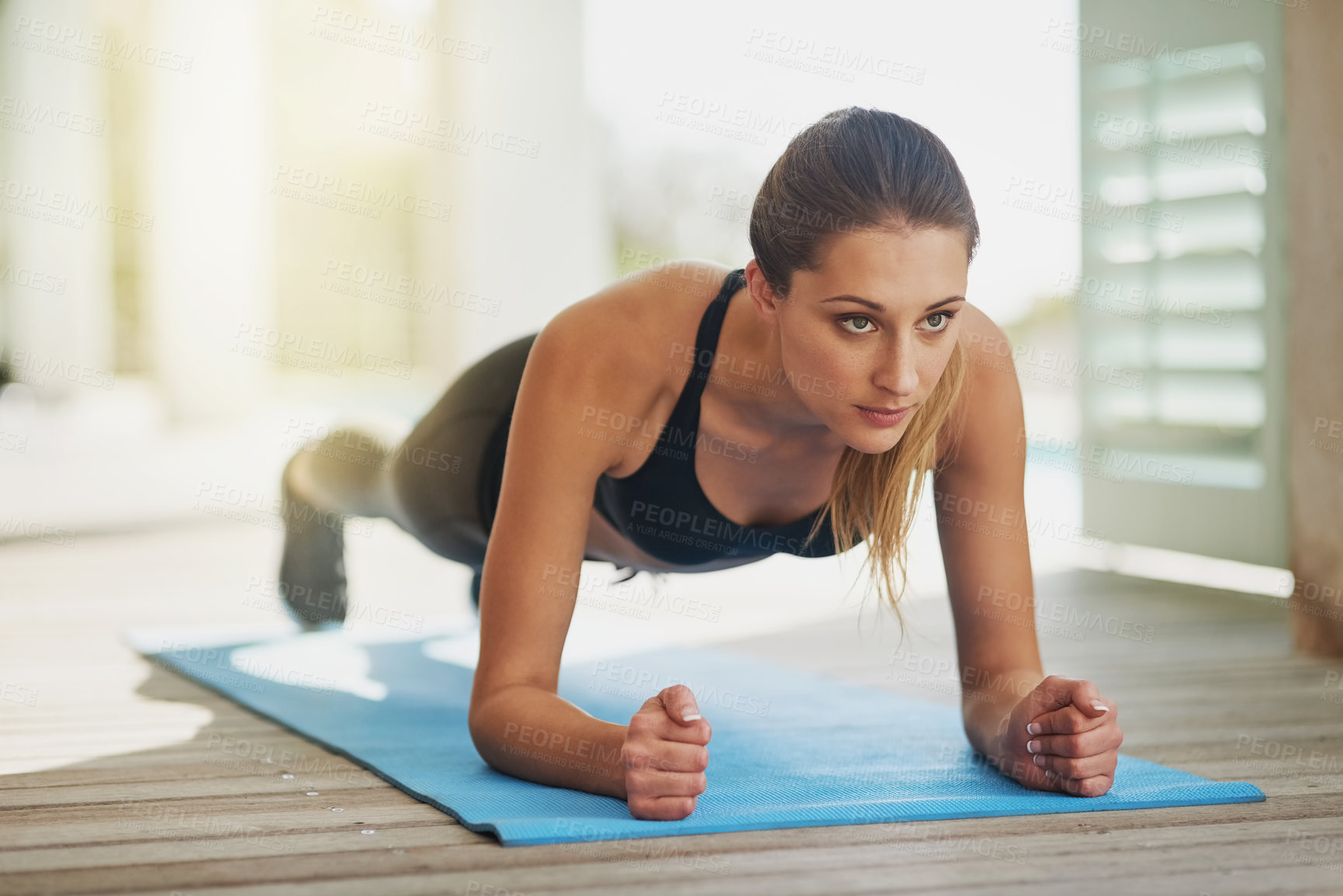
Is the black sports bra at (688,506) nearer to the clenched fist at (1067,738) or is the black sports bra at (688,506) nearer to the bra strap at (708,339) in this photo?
the bra strap at (708,339)

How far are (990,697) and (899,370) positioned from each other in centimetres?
50

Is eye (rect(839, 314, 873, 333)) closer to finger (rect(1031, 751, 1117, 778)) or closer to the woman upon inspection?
the woman

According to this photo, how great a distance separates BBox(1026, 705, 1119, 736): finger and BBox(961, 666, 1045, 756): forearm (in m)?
0.11

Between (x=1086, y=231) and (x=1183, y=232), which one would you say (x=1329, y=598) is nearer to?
(x=1183, y=232)

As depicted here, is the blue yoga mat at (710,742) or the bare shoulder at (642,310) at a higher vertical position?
the bare shoulder at (642,310)

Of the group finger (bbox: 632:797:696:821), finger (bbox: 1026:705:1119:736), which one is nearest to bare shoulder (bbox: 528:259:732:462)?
finger (bbox: 632:797:696:821)

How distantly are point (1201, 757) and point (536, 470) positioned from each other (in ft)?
3.03

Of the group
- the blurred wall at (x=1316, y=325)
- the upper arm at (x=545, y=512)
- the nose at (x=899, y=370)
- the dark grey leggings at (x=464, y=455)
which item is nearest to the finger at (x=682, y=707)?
the upper arm at (x=545, y=512)

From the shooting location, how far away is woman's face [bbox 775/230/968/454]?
1249mm

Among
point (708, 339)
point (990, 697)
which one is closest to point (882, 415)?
point (708, 339)

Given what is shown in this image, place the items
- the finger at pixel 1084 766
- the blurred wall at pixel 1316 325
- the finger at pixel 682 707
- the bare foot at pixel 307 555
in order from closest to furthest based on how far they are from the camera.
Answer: the finger at pixel 682 707
the finger at pixel 1084 766
the blurred wall at pixel 1316 325
the bare foot at pixel 307 555

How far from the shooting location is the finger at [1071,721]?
1.32m

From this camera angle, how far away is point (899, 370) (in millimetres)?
1257

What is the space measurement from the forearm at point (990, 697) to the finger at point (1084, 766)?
0.36 ft
